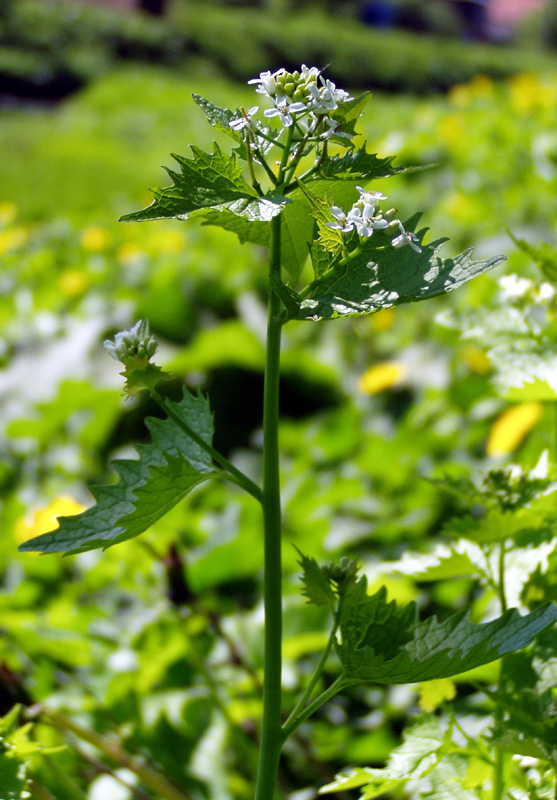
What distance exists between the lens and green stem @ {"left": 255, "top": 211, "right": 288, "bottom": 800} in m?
0.54

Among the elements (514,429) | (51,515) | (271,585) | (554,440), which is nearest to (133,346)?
(271,585)

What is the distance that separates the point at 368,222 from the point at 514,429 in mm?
952

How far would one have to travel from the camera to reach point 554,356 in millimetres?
670

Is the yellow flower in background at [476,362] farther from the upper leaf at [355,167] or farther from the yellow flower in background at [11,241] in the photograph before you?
the yellow flower in background at [11,241]

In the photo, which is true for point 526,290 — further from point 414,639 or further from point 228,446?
point 228,446

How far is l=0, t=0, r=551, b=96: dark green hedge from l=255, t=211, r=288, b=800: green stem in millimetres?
9286

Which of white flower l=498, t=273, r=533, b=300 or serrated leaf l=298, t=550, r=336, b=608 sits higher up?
white flower l=498, t=273, r=533, b=300

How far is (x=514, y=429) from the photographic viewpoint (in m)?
1.36

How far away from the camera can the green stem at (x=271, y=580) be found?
1.76 ft

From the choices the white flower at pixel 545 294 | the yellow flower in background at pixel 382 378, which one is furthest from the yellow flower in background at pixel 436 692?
the yellow flower in background at pixel 382 378

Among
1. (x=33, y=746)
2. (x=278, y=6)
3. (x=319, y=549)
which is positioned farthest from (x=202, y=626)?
(x=278, y=6)

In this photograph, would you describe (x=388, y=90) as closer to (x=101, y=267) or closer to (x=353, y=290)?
(x=101, y=267)

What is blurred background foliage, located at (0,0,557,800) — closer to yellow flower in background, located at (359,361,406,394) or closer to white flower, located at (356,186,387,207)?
yellow flower in background, located at (359,361,406,394)

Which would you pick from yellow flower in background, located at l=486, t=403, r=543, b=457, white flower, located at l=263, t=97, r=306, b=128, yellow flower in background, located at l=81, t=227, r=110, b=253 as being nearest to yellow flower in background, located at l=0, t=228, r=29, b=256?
yellow flower in background, located at l=81, t=227, r=110, b=253
